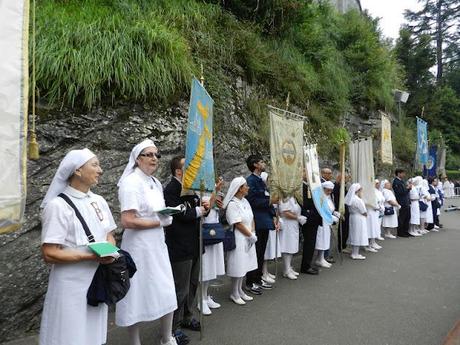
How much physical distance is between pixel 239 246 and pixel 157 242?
6.62 ft

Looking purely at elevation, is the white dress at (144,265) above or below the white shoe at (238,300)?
above

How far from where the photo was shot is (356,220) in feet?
30.0

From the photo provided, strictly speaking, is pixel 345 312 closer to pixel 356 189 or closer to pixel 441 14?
pixel 356 189

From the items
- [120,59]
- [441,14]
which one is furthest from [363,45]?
[441,14]

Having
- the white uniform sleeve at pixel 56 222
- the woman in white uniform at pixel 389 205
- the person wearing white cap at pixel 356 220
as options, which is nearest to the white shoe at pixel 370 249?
the person wearing white cap at pixel 356 220

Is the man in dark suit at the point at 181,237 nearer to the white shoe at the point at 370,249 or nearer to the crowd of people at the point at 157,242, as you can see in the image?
the crowd of people at the point at 157,242

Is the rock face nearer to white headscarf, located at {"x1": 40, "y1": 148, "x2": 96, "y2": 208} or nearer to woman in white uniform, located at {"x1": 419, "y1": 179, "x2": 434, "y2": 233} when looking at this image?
white headscarf, located at {"x1": 40, "y1": 148, "x2": 96, "y2": 208}

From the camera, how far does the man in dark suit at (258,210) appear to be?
6102 millimetres

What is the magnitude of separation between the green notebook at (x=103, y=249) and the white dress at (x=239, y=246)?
2751 mm

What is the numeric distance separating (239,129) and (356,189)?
124 inches

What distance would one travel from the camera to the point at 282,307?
5.38m

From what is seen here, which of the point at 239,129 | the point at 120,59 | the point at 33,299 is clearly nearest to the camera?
the point at 33,299

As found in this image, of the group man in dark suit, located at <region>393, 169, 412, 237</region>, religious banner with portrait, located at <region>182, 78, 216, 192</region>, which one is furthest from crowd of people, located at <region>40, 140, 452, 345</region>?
man in dark suit, located at <region>393, 169, 412, 237</region>

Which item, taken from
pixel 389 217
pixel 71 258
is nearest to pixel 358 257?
pixel 389 217
